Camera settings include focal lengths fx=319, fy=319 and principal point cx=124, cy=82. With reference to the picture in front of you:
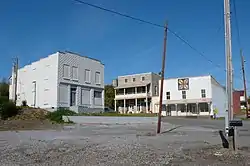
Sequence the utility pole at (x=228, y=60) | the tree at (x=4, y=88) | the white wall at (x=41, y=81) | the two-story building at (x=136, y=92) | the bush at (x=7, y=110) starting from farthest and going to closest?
the two-story building at (x=136, y=92)
the tree at (x=4, y=88)
the white wall at (x=41, y=81)
the bush at (x=7, y=110)
the utility pole at (x=228, y=60)

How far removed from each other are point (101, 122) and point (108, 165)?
22.8 metres

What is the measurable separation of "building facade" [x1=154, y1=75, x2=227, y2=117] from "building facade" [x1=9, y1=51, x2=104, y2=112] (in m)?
23.1

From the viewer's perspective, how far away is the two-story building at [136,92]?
223 feet

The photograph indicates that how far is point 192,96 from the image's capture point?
61.4 metres

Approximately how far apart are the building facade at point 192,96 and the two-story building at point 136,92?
128 inches

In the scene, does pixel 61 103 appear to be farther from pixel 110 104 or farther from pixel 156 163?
pixel 110 104

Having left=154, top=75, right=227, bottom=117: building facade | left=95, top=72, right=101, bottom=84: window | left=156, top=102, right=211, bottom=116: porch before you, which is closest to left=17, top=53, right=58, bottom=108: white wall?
left=95, top=72, right=101, bottom=84: window

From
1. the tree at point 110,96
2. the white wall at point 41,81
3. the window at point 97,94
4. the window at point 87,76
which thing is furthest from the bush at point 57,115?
the tree at point 110,96

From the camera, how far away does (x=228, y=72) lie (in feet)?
42.6

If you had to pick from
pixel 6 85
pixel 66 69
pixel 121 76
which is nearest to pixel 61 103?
pixel 66 69

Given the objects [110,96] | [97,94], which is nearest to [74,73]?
[97,94]

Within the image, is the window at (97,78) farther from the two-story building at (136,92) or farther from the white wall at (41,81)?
the two-story building at (136,92)

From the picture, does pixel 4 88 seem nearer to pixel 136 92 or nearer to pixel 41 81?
pixel 41 81

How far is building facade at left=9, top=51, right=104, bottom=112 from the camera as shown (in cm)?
3814
